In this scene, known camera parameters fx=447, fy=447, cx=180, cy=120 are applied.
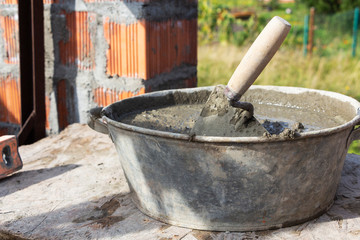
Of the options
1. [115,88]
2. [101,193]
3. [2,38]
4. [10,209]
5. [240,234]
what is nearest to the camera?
A: [240,234]

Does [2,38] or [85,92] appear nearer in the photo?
[85,92]

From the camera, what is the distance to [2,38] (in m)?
3.01

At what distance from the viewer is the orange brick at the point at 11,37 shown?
9.61 feet

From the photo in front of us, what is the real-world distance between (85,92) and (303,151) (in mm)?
1644

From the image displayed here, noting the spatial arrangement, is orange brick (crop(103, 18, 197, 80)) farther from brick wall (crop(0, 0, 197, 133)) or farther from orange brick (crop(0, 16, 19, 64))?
orange brick (crop(0, 16, 19, 64))

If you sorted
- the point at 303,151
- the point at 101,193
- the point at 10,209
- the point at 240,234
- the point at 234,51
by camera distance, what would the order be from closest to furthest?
the point at 303,151 < the point at 240,234 < the point at 10,209 < the point at 101,193 < the point at 234,51

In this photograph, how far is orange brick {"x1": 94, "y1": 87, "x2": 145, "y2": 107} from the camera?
2.63m

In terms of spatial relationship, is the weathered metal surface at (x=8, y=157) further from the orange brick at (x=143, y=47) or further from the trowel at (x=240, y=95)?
the trowel at (x=240, y=95)

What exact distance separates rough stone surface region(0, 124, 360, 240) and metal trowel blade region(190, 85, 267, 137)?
1.20 feet

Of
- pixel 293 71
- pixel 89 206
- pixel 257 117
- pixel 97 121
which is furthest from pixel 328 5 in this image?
pixel 89 206

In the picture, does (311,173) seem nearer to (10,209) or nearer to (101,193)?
(101,193)

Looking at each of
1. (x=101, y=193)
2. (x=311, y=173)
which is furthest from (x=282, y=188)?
(x=101, y=193)

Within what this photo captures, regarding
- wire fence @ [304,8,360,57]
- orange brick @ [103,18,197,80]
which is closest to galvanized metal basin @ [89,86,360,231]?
orange brick @ [103,18,197,80]


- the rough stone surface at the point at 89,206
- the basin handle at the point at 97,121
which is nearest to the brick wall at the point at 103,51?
the rough stone surface at the point at 89,206
